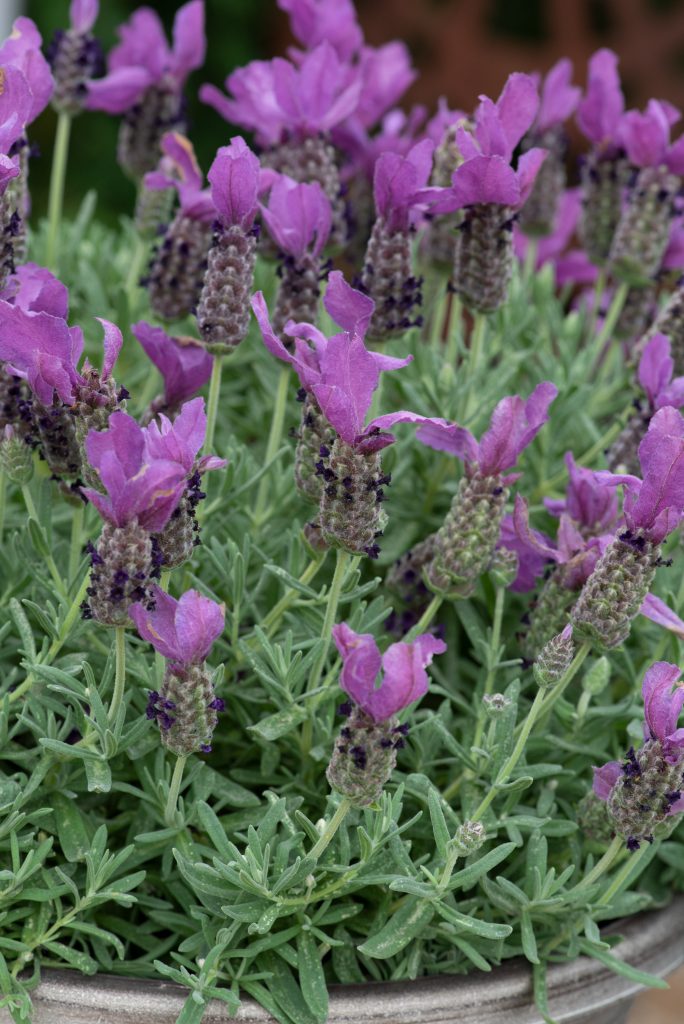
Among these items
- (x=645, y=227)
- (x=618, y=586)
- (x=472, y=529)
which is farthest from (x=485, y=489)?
(x=645, y=227)

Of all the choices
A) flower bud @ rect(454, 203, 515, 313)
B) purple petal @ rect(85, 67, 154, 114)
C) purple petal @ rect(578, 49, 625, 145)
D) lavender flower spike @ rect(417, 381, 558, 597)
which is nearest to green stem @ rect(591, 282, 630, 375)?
purple petal @ rect(578, 49, 625, 145)

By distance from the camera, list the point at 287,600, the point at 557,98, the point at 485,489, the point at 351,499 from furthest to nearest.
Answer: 1. the point at 557,98
2. the point at 287,600
3. the point at 485,489
4. the point at 351,499

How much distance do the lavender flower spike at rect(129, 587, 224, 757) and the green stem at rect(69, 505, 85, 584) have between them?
0.67 feet

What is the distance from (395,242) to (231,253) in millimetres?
174

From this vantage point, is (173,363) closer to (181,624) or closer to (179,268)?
(179,268)

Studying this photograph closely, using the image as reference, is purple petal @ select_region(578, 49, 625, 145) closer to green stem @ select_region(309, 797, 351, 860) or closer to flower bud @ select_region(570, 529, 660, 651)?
flower bud @ select_region(570, 529, 660, 651)

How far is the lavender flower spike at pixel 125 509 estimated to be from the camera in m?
0.87

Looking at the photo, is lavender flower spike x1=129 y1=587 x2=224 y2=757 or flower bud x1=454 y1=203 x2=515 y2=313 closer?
lavender flower spike x1=129 y1=587 x2=224 y2=757

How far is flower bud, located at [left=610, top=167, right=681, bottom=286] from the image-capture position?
1491 mm

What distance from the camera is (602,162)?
1629 mm

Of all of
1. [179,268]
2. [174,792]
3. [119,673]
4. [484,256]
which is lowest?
[174,792]

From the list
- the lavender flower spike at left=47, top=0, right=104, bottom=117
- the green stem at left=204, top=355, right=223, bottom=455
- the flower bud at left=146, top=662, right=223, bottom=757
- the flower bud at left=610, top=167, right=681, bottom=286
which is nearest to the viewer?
the flower bud at left=146, top=662, right=223, bottom=757

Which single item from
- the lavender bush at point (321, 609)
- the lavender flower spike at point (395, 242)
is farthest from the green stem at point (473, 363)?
the lavender flower spike at point (395, 242)

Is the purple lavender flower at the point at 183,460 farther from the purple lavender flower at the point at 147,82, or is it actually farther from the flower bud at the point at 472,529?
the purple lavender flower at the point at 147,82
